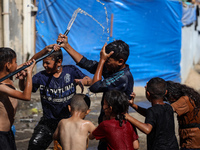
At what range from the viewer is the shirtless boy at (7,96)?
3.10 metres

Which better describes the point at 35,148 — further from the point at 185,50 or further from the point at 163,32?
the point at 185,50

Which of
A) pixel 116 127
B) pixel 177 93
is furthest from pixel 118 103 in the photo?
pixel 177 93

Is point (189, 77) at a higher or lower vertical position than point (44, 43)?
lower

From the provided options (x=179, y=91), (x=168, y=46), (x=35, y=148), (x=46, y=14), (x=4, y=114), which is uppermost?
(x=46, y=14)

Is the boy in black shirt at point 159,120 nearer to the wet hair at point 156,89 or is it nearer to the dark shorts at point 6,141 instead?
the wet hair at point 156,89

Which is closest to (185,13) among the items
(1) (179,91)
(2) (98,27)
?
(2) (98,27)

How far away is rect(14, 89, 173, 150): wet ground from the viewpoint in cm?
496

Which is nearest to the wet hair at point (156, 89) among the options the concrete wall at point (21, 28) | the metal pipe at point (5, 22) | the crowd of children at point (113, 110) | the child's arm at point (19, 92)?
the crowd of children at point (113, 110)

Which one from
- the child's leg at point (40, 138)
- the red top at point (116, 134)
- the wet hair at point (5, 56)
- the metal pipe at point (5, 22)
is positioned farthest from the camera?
the metal pipe at point (5, 22)

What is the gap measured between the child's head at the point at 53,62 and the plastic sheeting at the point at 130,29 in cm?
562

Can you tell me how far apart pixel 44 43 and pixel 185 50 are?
5350 mm

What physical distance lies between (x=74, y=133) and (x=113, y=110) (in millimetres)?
460

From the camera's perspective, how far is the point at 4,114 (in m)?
3.19

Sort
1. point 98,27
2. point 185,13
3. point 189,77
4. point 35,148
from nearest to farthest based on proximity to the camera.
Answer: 1. point 35,148
2. point 98,27
3. point 185,13
4. point 189,77
